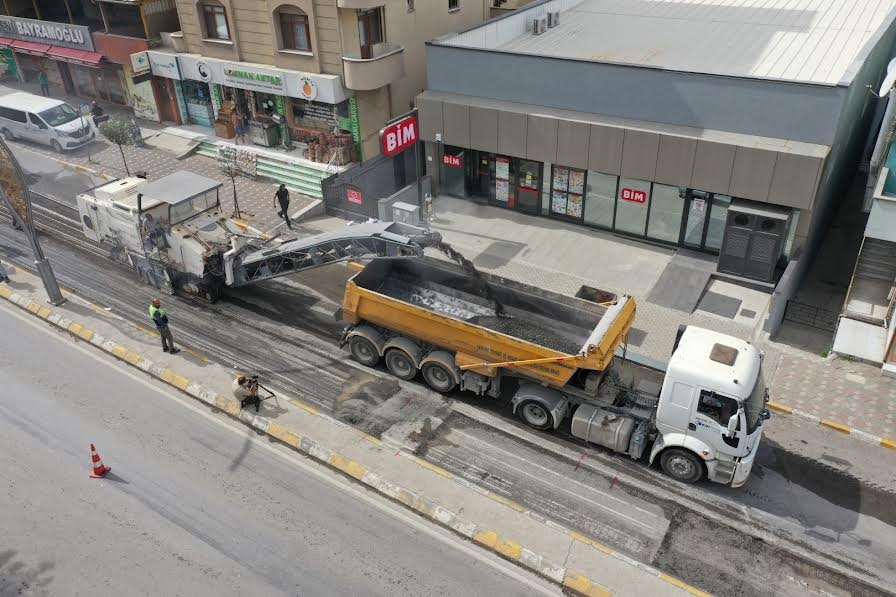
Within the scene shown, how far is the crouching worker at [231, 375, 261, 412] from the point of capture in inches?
598

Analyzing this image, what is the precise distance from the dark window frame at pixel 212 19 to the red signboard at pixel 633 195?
59.5ft

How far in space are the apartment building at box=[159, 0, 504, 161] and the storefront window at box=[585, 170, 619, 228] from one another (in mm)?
9393

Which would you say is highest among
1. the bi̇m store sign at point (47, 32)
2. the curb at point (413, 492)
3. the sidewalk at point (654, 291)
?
the bi̇m store sign at point (47, 32)

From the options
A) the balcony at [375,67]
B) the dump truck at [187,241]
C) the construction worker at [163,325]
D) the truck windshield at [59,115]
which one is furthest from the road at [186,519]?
the truck windshield at [59,115]

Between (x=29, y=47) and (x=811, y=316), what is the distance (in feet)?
130

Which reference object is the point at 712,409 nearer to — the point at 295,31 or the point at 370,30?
the point at 370,30

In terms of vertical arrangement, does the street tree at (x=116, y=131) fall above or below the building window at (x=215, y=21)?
below

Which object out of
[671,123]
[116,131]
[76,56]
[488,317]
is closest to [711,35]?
[671,123]

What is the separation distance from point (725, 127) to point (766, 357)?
7.30 m

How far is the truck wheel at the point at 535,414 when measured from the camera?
1484 centimetres

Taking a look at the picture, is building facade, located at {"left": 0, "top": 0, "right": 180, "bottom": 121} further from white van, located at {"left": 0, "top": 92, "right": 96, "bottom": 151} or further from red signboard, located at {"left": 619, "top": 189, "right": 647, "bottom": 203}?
red signboard, located at {"left": 619, "top": 189, "right": 647, "bottom": 203}

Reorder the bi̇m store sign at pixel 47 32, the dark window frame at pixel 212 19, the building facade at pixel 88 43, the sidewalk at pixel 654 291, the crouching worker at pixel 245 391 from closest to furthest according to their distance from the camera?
1. the crouching worker at pixel 245 391
2. the sidewalk at pixel 654 291
3. the dark window frame at pixel 212 19
4. the building facade at pixel 88 43
5. the bi̇m store sign at pixel 47 32

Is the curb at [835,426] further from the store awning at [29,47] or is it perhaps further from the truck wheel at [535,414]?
the store awning at [29,47]

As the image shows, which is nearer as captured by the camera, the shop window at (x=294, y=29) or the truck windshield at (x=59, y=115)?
the shop window at (x=294, y=29)
